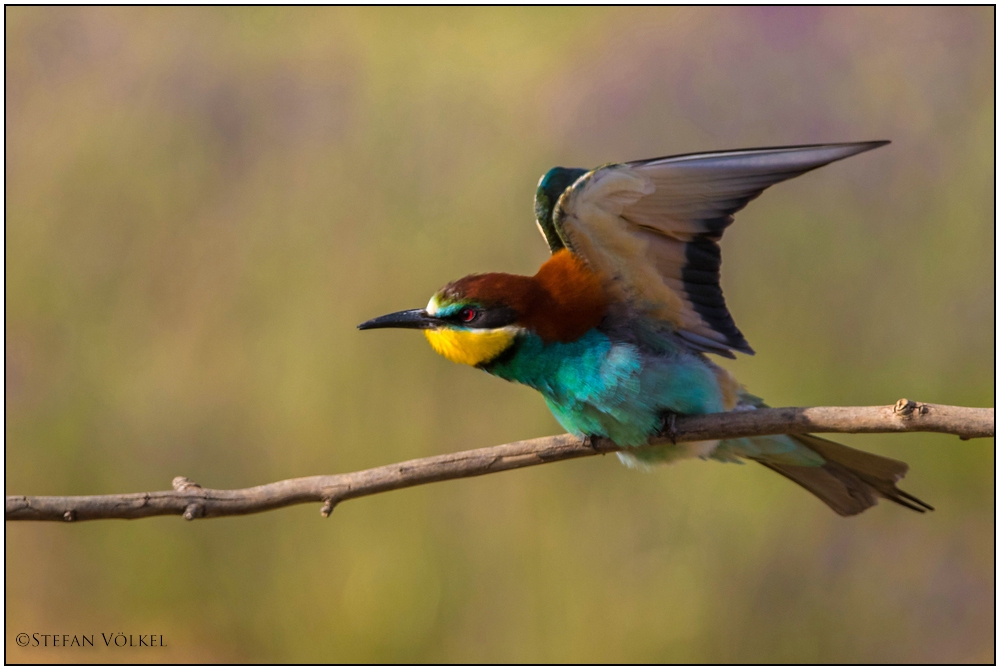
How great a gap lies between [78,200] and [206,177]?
40 cm

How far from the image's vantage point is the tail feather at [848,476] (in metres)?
1.66

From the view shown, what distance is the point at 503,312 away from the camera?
145 centimetres

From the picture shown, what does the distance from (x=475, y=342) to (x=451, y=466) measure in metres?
0.23

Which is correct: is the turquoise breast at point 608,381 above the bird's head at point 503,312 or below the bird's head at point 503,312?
below

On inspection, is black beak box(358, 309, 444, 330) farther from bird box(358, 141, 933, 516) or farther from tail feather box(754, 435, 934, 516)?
tail feather box(754, 435, 934, 516)

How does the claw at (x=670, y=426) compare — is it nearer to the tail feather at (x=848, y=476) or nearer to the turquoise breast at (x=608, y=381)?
the turquoise breast at (x=608, y=381)

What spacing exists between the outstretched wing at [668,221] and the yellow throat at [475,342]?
0.20 metres

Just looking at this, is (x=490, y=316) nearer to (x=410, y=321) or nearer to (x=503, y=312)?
(x=503, y=312)

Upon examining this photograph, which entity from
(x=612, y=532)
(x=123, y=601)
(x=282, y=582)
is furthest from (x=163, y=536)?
(x=612, y=532)

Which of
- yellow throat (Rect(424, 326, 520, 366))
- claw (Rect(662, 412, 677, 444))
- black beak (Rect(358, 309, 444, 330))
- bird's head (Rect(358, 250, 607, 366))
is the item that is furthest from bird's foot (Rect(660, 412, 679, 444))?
black beak (Rect(358, 309, 444, 330))

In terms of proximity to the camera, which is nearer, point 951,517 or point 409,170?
point 951,517

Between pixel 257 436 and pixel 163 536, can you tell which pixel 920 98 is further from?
pixel 163 536

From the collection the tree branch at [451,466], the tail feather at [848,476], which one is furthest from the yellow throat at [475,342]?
the tail feather at [848,476]

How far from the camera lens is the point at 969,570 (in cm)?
222
